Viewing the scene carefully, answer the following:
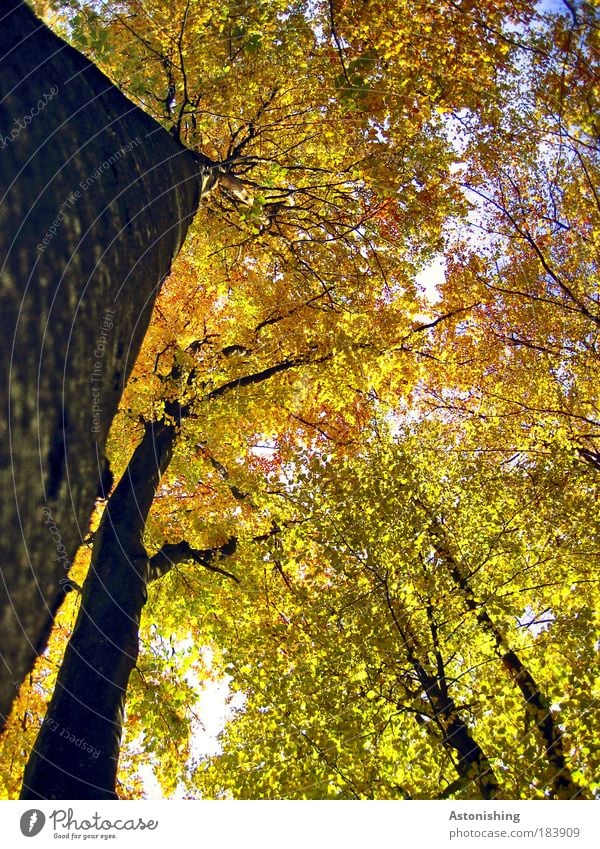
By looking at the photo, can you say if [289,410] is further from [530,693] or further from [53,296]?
[53,296]

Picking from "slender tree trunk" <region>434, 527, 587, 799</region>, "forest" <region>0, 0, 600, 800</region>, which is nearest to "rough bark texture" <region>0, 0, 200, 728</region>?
"forest" <region>0, 0, 600, 800</region>

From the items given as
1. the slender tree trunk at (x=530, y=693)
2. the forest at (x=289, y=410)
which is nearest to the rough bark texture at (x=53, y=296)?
the forest at (x=289, y=410)

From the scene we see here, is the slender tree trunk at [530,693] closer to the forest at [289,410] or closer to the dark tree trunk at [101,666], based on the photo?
the forest at [289,410]

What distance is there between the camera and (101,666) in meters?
6.94

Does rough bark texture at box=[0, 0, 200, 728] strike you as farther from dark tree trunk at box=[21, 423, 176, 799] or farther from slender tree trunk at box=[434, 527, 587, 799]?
slender tree trunk at box=[434, 527, 587, 799]

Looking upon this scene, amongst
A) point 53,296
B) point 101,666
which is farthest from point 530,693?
point 53,296

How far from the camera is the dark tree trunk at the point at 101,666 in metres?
5.80

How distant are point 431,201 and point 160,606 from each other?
408 inches

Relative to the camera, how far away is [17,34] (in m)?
4.88

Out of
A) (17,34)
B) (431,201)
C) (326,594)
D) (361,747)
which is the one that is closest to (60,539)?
(17,34)

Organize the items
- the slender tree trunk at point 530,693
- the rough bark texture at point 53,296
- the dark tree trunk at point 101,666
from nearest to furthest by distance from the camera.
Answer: the rough bark texture at point 53,296
the dark tree trunk at point 101,666
the slender tree trunk at point 530,693

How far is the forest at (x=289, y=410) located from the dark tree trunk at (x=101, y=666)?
3cm

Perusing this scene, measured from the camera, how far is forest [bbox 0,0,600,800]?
494 centimetres

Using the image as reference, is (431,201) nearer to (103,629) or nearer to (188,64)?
(188,64)
